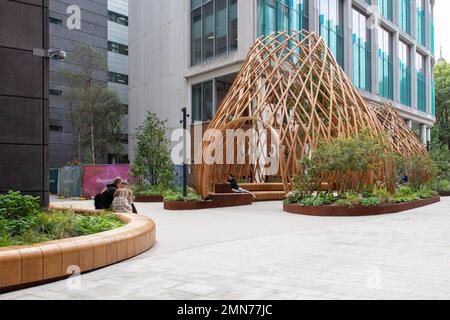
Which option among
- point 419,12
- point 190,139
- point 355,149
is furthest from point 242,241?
point 419,12

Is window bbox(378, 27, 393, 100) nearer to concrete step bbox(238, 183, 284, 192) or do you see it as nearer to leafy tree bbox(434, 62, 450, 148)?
leafy tree bbox(434, 62, 450, 148)

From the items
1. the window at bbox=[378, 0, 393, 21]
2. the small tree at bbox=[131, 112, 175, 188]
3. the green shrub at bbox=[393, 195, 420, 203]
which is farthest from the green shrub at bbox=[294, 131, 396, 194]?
the window at bbox=[378, 0, 393, 21]

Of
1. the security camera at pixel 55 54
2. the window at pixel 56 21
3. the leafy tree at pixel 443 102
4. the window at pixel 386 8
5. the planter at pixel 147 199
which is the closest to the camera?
the security camera at pixel 55 54

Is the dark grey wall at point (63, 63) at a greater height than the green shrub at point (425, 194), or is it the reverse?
the dark grey wall at point (63, 63)

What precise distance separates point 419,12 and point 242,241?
50911 millimetres

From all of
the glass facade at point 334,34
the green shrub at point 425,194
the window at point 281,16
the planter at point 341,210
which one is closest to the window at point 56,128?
the glass facade at point 334,34

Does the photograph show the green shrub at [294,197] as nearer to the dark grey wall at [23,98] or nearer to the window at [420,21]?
the dark grey wall at [23,98]

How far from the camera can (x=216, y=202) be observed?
1878 centimetres

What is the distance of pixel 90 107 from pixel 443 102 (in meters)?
47.0

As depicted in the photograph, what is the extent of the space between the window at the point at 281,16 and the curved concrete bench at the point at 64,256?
23.7 meters

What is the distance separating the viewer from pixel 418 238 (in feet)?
31.6

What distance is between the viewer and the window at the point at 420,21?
51656 mm
